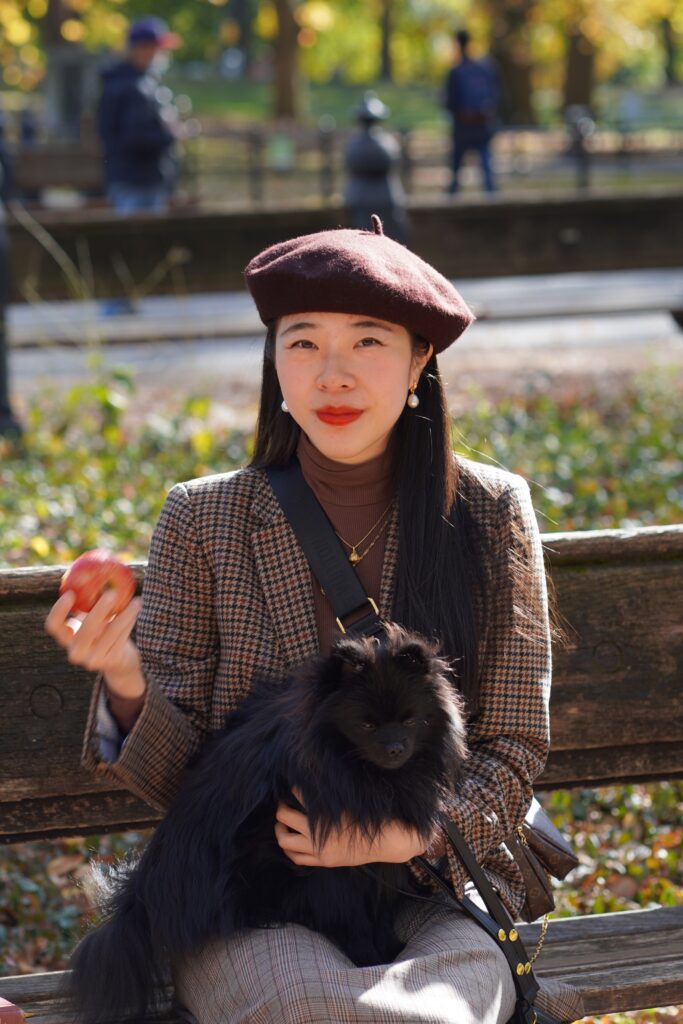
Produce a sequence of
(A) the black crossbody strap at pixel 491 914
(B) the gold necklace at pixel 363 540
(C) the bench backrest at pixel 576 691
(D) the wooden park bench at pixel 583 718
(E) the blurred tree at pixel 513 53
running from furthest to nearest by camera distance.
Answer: (E) the blurred tree at pixel 513 53
(C) the bench backrest at pixel 576 691
(D) the wooden park bench at pixel 583 718
(B) the gold necklace at pixel 363 540
(A) the black crossbody strap at pixel 491 914

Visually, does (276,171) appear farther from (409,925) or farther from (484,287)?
(409,925)

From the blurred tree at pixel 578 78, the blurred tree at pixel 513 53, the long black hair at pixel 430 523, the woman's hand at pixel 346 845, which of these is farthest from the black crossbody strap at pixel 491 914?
the blurred tree at pixel 578 78

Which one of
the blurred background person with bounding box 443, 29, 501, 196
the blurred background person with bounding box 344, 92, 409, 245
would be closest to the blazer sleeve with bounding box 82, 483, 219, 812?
the blurred background person with bounding box 344, 92, 409, 245

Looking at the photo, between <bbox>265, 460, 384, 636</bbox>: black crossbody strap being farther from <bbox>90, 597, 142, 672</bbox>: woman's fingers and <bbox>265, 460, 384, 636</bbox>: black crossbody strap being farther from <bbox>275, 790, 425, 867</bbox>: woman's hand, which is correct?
<bbox>90, 597, 142, 672</bbox>: woman's fingers

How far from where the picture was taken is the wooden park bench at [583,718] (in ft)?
10.3

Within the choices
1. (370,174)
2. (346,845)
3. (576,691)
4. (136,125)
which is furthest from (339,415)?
(136,125)

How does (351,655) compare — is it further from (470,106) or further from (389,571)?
(470,106)

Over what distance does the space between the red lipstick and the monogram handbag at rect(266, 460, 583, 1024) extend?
0.62ft

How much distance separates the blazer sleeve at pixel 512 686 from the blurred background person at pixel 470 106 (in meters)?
19.7

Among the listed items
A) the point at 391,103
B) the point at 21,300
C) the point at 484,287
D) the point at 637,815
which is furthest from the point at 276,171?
the point at 391,103

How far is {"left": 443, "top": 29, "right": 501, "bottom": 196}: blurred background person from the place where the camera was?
21.8 m

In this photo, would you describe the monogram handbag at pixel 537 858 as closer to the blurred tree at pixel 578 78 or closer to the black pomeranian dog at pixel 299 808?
the black pomeranian dog at pixel 299 808

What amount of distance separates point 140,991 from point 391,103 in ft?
178

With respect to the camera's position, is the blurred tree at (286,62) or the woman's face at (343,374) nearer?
the woman's face at (343,374)
